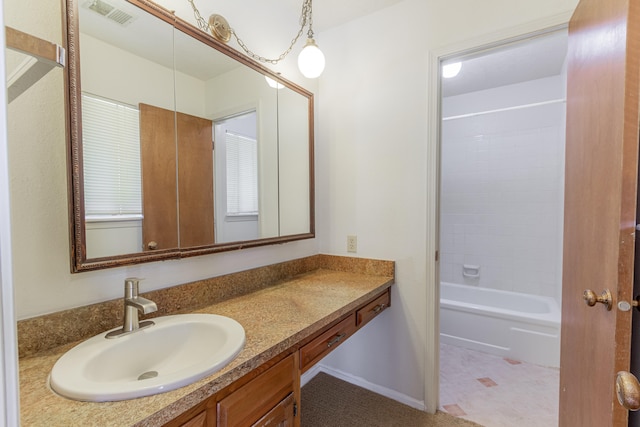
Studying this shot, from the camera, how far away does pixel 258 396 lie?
88 cm

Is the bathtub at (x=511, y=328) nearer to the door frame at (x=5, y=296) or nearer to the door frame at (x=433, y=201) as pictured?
the door frame at (x=433, y=201)

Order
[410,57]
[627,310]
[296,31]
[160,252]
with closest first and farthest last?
[627,310] < [160,252] < [410,57] < [296,31]

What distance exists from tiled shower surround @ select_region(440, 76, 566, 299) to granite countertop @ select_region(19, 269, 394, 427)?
192cm

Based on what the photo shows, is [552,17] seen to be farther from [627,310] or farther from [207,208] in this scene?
[207,208]

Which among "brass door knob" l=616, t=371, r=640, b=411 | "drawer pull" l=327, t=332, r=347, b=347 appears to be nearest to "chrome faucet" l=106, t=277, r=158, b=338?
"drawer pull" l=327, t=332, r=347, b=347

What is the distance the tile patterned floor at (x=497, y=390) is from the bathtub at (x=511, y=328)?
3.1 inches

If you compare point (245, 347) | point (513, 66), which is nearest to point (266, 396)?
point (245, 347)

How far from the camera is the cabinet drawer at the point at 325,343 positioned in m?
1.10

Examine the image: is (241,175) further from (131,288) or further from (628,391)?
(628,391)

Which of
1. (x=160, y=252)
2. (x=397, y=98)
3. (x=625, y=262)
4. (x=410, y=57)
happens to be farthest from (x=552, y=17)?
(x=160, y=252)

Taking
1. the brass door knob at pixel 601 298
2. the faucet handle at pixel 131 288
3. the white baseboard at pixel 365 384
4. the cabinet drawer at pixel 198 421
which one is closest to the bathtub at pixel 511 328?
the white baseboard at pixel 365 384

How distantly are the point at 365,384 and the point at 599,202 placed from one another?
1.67 meters

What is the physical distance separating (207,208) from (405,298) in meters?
1.27

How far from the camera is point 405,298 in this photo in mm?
1764
